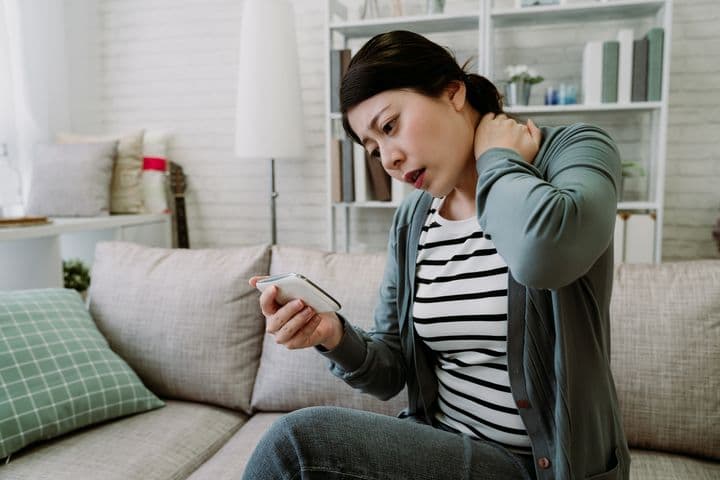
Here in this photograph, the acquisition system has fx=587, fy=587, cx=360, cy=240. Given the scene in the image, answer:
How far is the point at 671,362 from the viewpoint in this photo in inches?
49.8

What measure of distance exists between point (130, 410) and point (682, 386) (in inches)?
51.0

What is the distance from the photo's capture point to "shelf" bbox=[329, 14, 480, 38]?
2578 millimetres

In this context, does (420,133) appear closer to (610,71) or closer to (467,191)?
(467,191)

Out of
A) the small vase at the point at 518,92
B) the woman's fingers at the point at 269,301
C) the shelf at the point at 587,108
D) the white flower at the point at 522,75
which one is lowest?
the woman's fingers at the point at 269,301

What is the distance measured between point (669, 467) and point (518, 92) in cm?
172

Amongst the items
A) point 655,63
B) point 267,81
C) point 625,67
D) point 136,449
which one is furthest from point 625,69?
point 136,449

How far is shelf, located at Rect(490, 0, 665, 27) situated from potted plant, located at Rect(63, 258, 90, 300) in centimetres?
211

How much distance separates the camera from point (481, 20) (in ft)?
8.21

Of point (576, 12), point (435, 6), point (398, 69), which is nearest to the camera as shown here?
point (398, 69)

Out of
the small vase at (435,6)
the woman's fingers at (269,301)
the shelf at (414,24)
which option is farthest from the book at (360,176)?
the woman's fingers at (269,301)

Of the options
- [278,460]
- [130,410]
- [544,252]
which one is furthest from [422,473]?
[130,410]

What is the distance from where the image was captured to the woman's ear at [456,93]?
96 cm

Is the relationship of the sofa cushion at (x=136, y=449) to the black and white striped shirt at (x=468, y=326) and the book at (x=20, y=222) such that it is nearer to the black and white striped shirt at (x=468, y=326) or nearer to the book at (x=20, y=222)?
the black and white striped shirt at (x=468, y=326)

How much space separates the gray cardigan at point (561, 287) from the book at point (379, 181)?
1.80m
